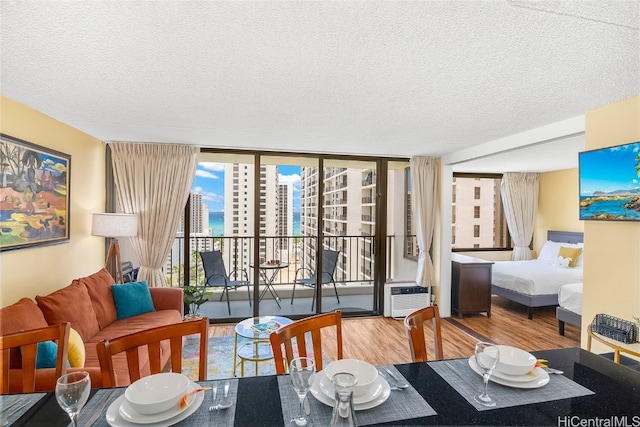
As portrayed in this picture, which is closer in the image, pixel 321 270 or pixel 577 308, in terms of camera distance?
pixel 577 308

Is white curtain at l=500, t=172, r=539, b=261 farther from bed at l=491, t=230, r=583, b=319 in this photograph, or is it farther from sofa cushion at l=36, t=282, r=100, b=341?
sofa cushion at l=36, t=282, r=100, b=341

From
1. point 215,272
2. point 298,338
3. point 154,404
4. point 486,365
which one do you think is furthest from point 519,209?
point 154,404

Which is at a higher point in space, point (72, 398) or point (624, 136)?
point (624, 136)

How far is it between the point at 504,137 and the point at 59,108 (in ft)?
14.2

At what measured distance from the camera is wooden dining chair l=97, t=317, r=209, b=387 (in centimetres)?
128

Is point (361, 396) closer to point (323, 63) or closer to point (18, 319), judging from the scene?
point (323, 63)

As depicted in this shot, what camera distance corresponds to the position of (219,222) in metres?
4.84

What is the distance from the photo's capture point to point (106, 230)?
11.2 ft

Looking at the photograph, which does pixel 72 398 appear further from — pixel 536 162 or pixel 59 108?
pixel 536 162

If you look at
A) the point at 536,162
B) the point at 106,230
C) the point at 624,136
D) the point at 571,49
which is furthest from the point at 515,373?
the point at 536,162

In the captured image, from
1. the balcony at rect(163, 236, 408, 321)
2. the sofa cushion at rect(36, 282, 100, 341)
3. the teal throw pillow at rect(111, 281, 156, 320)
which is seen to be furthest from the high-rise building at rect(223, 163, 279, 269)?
the sofa cushion at rect(36, 282, 100, 341)

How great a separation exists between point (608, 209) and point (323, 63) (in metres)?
A: 2.42

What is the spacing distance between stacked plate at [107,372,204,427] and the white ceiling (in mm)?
1495

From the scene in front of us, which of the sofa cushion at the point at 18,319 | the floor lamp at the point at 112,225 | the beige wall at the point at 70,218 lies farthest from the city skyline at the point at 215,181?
Answer: the sofa cushion at the point at 18,319
